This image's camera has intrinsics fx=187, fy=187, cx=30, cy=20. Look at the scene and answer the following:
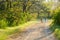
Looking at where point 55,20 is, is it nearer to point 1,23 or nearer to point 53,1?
point 1,23

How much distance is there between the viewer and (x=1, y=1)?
24.5m

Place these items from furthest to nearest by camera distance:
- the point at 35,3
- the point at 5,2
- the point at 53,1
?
the point at 53,1, the point at 35,3, the point at 5,2

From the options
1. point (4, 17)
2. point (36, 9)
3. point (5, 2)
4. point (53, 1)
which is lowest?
point (53, 1)

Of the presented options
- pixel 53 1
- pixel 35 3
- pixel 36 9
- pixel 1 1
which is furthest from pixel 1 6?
pixel 53 1

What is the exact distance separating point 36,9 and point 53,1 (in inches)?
817

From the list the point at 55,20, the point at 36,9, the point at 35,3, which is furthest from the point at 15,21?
the point at 36,9

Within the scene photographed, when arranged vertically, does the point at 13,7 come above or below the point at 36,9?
above

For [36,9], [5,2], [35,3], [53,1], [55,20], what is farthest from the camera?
[53,1]

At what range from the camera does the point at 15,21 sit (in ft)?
84.8

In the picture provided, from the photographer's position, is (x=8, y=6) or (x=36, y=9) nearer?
(x=8, y=6)

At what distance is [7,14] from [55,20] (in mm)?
6519

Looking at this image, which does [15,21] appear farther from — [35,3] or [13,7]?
[35,3]

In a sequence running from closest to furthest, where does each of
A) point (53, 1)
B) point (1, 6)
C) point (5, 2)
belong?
1. point (1, 6)
2. point (5, 2)
3. point (53, 1)

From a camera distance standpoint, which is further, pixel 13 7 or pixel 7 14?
pixel 13 7
